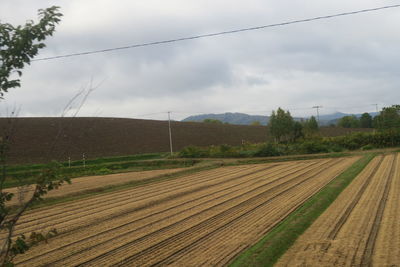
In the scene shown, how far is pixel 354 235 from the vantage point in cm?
1022

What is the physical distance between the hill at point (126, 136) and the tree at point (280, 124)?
480 inches

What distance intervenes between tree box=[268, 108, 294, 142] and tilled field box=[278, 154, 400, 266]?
1791 inches

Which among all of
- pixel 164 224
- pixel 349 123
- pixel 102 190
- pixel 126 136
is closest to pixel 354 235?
pixel 164 224

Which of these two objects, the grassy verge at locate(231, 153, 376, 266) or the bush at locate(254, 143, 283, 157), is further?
the bush at locate(254, 143, 283, 157)

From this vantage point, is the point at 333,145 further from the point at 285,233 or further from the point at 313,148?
the point at 285,233

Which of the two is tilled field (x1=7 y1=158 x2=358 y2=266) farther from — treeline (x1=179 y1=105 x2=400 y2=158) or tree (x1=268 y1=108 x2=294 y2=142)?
tree (x1=268 y1=108 x2=294 y2=142)

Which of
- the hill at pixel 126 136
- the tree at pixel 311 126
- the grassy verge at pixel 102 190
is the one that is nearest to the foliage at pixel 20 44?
the grassy verge at pixel 102 190

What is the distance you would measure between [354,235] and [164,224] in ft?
21.1

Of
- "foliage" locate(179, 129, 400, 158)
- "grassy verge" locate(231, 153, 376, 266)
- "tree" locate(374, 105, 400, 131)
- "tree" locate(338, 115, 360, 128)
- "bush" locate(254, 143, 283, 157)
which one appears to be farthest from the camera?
"tree" locate(338, 115, 360, 128)

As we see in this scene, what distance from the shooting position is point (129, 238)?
11.1 m

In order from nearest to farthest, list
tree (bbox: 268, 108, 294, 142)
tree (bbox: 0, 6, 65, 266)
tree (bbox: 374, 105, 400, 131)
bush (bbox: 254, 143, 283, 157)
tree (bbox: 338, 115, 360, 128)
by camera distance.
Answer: tree (bbox: 0, 6, 65, 266) → bush (bbox: 254, 143, 283, 157) → tree (bbox: 374, 105, 400, 131) → tree (bbox: 268, 108, 294, 142) → tree (bbox: 338, 115, 360, 128)

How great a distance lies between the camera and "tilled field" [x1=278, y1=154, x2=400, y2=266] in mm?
8445

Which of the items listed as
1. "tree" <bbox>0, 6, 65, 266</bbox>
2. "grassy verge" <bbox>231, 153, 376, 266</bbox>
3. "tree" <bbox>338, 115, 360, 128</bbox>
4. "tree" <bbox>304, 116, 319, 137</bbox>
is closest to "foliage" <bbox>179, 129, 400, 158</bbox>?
"tree" <bbox>304, 116, 319, 137</bbox>

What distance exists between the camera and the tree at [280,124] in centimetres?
6153
